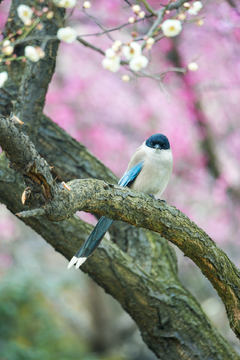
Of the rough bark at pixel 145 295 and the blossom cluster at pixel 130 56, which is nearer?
the blossom cluster at pixel 130 56

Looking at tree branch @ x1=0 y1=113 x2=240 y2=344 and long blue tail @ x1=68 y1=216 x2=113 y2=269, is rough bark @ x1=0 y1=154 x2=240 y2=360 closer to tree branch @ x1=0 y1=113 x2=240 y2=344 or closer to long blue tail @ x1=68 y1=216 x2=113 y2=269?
long blue tail @ x1=68 y1=216 x2=113 y2=269

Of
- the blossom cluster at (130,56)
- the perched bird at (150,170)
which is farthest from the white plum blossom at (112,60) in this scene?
the perched bird at (150,170)

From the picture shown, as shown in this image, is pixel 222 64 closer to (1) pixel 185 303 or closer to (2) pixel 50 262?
(1) pixel 185 303

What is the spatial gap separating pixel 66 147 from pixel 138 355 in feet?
15.6

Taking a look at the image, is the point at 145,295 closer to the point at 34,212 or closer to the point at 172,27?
the point at 34,212

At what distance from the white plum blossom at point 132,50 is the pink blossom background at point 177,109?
337 centimetres

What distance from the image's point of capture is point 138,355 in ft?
22.1

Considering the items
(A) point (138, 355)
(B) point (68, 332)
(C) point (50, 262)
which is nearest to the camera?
(A) point (138, 355)

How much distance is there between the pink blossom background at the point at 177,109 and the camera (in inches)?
225

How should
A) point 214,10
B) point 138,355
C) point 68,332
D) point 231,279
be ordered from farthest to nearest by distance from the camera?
point 68,332 → point 138,355 → point 214,10 → point 231,279

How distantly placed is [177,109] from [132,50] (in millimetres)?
4363

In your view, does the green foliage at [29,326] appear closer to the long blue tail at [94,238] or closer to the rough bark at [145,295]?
the rough bark at [145,295]

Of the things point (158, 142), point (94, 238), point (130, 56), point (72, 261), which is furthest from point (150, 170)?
point (130, 56)

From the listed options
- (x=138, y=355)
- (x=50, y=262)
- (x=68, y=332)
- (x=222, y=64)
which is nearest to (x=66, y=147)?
(x=222, y=64)
